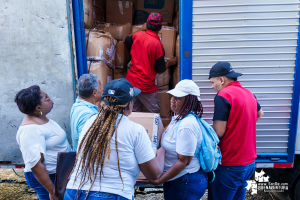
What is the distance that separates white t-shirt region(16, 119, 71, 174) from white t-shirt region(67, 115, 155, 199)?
492mm

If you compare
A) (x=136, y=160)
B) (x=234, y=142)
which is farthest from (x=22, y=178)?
(x=234, y=142)

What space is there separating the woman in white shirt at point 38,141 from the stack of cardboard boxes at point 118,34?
817 millimetres

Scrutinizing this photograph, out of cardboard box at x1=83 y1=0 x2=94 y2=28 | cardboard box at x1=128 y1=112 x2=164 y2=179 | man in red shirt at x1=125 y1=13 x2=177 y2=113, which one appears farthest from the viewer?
man in red shirt at x1=125 y1=13 x2=177 y2=113

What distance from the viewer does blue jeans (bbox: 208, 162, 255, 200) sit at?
176 centimetres

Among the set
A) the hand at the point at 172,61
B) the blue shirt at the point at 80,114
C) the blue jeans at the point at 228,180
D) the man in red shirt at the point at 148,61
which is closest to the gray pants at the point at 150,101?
the man in red shirt at the point at 148,61

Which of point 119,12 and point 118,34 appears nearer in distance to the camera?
point 118,34

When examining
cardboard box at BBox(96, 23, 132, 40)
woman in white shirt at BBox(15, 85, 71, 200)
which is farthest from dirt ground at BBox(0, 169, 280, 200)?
cardboard box at BBox(96, 23, 132, 40)

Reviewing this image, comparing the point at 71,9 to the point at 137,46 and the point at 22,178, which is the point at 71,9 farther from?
the point at 22,178

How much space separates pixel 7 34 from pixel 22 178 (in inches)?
98.0

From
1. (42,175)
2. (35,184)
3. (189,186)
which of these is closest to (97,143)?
(42,175)

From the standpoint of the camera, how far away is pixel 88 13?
108 inches

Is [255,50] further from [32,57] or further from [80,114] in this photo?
[32,57]

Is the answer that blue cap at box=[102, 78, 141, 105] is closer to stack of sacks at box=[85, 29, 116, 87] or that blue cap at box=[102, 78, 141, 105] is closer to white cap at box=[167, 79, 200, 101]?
white cap at box=[167, 79, 200, 101]

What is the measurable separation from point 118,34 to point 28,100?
5.87 feet
